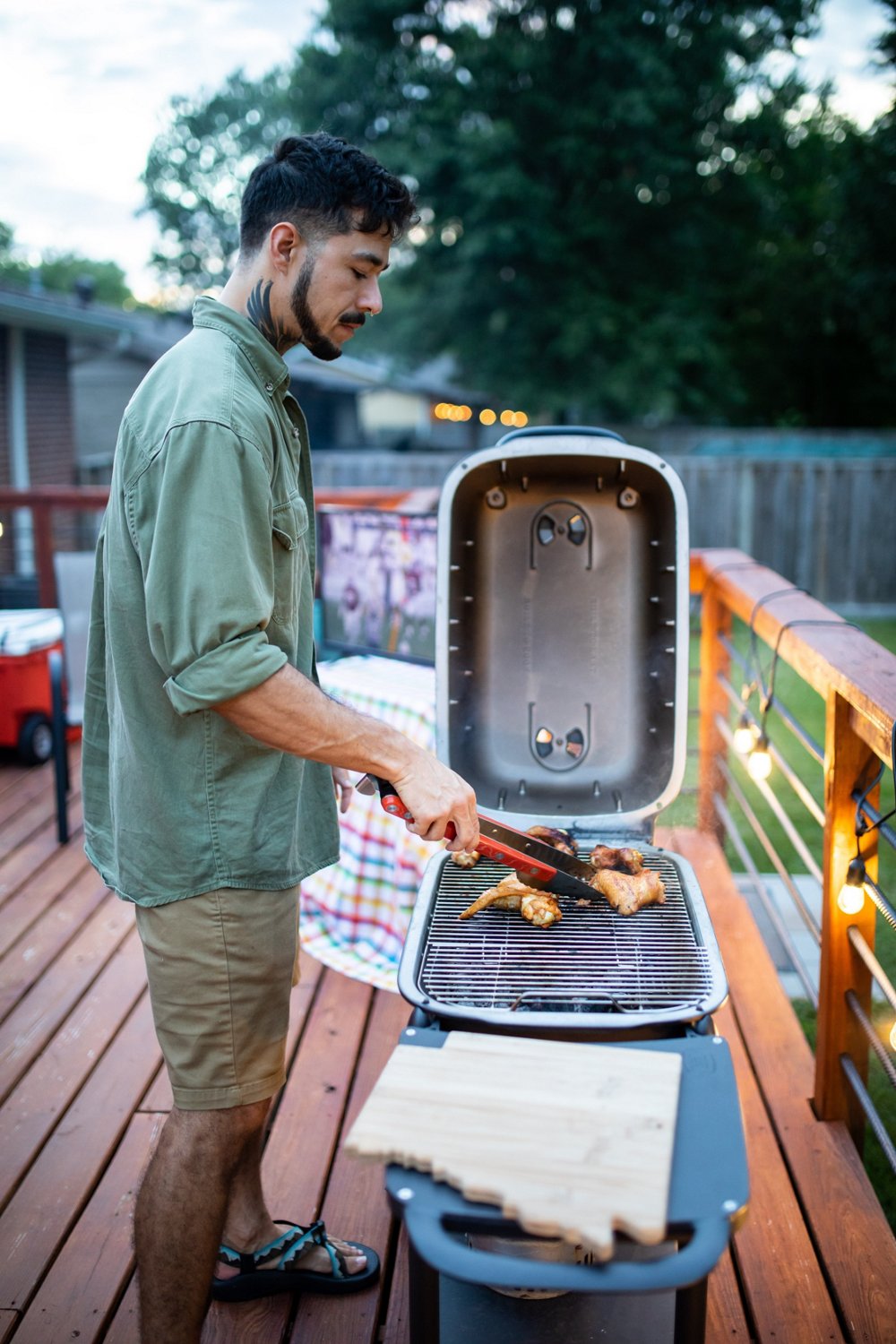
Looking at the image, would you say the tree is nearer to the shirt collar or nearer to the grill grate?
the shirt collar

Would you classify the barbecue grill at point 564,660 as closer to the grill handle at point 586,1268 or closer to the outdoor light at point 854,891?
the outdoor light at point 854,891

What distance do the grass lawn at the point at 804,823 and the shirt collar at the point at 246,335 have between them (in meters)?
1.80

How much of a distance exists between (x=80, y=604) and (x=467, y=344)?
1489 cm

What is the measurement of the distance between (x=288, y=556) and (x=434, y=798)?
433 millimetres

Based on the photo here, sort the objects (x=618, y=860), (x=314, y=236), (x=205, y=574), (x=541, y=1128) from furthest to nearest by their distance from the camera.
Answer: (x=618, y=860)
(x=314, y=236)
(x=205, y=574)
(x=541, y=1128)

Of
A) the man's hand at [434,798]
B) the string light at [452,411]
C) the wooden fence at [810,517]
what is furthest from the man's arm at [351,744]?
the string light at [452,411]

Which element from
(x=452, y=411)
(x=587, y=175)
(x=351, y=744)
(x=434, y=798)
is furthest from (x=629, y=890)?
(x=452, y=411)

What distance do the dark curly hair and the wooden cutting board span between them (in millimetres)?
1175

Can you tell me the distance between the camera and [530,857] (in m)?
1.73

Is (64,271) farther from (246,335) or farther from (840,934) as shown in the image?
(840,934)

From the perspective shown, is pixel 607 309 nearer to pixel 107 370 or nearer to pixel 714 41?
pixel 714 41

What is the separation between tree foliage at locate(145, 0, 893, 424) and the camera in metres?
16.0

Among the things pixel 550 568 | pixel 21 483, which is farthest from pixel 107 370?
pixel 550 568

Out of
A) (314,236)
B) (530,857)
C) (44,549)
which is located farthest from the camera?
(44,549)
